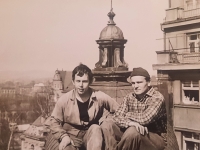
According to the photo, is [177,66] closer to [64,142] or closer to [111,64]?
[111,64]


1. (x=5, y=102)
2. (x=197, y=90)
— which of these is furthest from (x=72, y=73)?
(x=197, y=90)

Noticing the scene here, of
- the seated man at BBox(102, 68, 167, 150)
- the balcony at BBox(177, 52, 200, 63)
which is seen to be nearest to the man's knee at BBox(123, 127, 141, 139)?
the seated man at BBox(102, 68, 167, 150)

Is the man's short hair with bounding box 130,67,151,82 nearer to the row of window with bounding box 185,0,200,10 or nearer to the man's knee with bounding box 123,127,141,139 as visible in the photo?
the man's knee with bounding box 123,127,141,139

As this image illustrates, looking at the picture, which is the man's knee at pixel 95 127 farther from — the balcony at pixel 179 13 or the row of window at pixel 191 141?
the balcony at pixel 179 13

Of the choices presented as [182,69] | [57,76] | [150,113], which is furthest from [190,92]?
[57,76]

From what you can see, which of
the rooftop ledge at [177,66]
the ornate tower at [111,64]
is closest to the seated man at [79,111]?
the ornate tower at [111,64]

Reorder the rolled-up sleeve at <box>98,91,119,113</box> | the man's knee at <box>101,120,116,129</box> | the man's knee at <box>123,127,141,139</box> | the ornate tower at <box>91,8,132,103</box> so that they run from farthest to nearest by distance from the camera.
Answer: the ornate tower at <box>91,8,132,103</box> → the rolled-up sleeve at <box>98,91,119,113</box> → the man's knee at <box>101,120,116,129</box> → the man's knee at <box>123,127,141,139</box>
